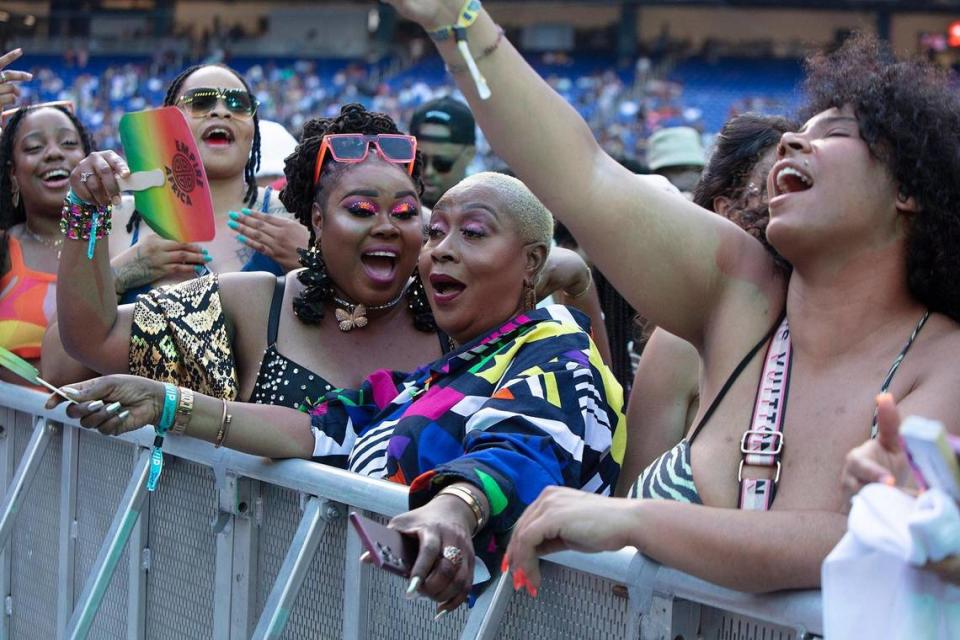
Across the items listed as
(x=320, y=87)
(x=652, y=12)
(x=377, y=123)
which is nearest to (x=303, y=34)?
(x=320, y=87)

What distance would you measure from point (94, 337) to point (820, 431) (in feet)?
6.55

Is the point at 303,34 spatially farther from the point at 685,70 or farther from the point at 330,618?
the point at 330,618

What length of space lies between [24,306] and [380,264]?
163cm

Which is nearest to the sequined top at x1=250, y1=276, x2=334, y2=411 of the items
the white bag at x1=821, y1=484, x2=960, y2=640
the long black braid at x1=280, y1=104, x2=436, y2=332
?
the long black braid at x1=280, y1=104, x2=436, y2=332

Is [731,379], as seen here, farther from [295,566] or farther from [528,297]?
[295,566]

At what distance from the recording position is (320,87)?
31.5 metres

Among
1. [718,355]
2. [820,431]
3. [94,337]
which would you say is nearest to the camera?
[820,431]

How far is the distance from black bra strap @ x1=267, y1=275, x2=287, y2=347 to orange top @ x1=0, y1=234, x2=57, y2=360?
47.8 inches

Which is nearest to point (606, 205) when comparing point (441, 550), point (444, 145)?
point (441, 550)

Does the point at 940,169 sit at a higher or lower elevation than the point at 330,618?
higher

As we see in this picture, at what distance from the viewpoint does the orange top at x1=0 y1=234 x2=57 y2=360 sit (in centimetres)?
433

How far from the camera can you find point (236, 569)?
2938mm

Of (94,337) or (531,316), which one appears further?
(94,337)

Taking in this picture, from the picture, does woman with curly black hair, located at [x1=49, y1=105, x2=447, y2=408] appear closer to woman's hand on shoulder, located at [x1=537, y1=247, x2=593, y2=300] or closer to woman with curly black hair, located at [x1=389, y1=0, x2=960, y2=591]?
woman's hand on shoulder, located at [x1=537, y1=247, x2=593, y2=300]
